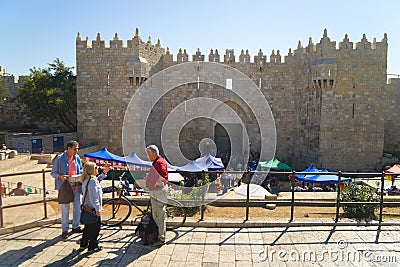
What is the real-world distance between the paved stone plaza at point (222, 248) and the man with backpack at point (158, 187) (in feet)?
0.87

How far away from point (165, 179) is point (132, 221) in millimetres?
1188

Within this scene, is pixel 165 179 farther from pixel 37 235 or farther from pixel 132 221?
pixel 37 235

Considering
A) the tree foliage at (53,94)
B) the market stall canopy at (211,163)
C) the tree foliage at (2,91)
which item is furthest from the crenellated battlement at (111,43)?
the tree foliage at (2,91)

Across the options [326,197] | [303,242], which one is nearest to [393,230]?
[303,242]

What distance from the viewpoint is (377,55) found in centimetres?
1495

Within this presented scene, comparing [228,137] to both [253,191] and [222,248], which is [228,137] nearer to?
[253,191]

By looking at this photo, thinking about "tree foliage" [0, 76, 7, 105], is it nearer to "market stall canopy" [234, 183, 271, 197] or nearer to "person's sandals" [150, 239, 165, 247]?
"market stall canopy" [234, 183, 271, 197]

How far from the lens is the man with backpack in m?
4.25

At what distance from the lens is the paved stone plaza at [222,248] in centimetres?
392

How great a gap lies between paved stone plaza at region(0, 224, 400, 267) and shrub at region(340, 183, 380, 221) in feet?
1.59

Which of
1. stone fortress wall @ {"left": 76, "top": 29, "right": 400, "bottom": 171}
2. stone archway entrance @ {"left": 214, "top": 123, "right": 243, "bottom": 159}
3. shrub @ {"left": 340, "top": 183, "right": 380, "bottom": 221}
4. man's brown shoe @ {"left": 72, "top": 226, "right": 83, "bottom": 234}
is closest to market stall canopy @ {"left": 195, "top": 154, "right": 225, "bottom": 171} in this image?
stone fortress wall @ {"left": 76, "top": 29, "right": 400, "bottom": 171}

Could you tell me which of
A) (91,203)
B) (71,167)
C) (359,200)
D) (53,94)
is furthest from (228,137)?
(91,203)

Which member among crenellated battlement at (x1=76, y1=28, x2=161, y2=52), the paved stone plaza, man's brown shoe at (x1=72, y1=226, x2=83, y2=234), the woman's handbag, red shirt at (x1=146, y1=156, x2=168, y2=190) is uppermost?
crenellated battlement at (x1=76, y1=28, x2=161, y2=52)

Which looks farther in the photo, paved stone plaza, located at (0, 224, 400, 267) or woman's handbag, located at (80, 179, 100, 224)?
woman's handbag, located at (80, 179, 100, 224)
